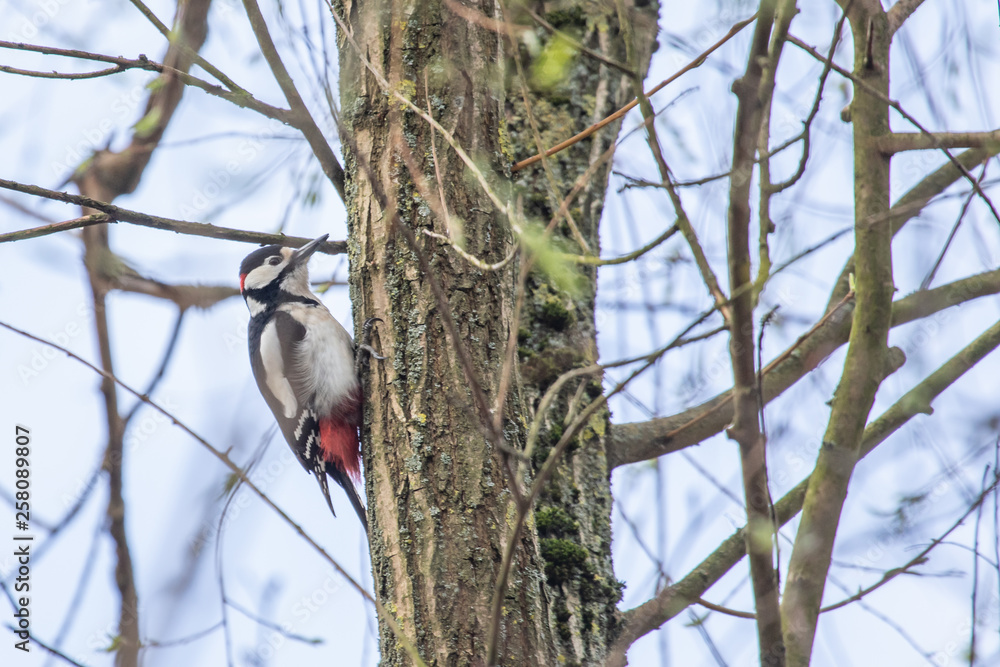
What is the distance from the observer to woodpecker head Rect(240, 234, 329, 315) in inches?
173

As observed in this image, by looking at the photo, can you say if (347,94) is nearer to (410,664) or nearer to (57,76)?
(57,76)

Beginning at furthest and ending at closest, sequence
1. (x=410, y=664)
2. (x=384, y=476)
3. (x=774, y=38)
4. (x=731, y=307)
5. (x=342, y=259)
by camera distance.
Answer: (x=342, y=259) < (x=384, y=476) < (x=410, y=664) < (x=774, y=38) < (x=731, y=307)

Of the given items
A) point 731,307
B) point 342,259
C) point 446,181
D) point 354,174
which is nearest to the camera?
point 731,307

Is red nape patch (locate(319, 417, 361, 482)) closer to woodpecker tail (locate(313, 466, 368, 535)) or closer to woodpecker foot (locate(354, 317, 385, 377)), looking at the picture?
woodpecker tail (locate(313, 466, 368, 535))

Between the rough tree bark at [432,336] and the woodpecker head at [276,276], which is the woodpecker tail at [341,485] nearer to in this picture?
the woodpecker head at [276,276]

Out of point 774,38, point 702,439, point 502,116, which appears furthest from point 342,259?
point 774,38

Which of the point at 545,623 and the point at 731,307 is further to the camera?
the point at 545,623

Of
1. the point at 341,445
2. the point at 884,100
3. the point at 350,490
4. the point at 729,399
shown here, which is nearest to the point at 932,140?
the point at 884,100

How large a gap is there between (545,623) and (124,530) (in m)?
0.94

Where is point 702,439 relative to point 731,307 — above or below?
above

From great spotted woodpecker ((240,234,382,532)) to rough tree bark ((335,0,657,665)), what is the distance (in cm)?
89

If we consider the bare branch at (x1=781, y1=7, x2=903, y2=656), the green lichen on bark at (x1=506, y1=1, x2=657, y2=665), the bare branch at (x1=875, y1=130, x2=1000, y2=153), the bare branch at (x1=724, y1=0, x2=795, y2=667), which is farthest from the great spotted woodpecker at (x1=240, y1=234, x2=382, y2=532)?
the bare branch at (x1=724, y1=0, x2=795, y2=667)

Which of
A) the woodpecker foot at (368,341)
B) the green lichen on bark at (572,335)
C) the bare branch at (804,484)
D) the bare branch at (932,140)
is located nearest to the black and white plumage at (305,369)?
the green lichen on bark at (572,335)

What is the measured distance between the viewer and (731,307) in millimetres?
1438
